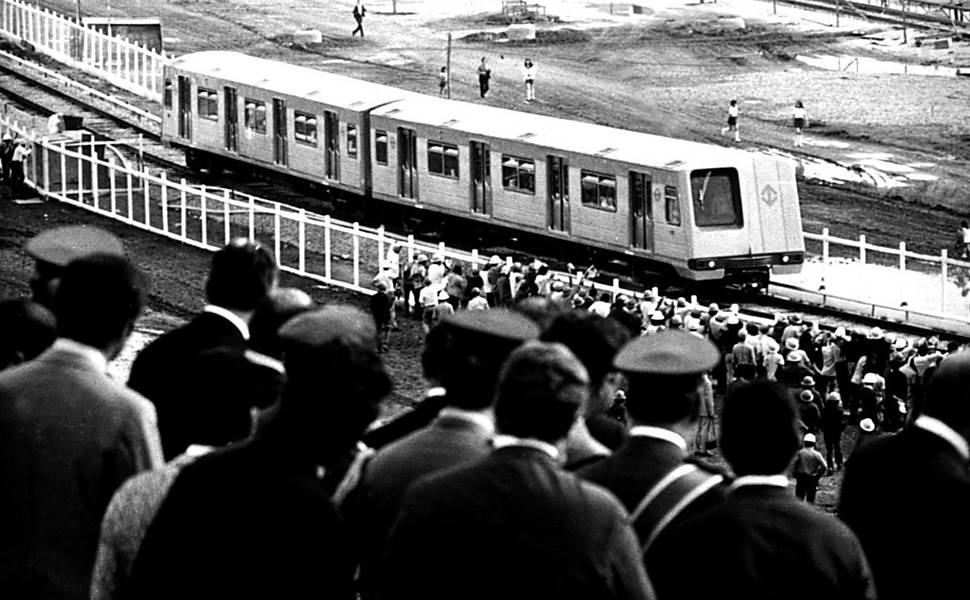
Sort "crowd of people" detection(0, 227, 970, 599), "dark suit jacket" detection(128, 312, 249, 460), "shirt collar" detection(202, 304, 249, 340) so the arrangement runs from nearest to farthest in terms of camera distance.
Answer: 1. "crowd of people" detection(0, 227, 970, 599)
2. "dark suit jacket" detection(128, 312, 249, 460)
3. "shirt collar" detection(202, 304, 249, 340)

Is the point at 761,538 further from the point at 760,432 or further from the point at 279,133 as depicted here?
the point at 279,133

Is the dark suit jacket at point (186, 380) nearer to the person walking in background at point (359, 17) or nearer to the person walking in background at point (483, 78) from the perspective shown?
the person walking in background at point (483, 78)

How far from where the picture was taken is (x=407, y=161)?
132ft

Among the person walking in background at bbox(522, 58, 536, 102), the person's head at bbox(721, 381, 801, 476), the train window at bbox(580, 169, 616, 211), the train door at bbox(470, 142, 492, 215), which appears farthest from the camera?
the person walking in background at bbox(522, 58, 536, 102)

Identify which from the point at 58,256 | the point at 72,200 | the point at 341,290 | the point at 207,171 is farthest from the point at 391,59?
the point at 58,256

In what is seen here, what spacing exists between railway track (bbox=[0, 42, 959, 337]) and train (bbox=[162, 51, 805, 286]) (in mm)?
626

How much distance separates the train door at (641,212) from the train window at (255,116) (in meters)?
12.1

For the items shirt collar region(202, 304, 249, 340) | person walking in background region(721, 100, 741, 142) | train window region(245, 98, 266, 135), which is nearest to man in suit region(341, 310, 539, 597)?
shirt collar region(202, 304, 249, 340)

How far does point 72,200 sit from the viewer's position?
1566 inches

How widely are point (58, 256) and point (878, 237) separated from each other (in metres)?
33.2

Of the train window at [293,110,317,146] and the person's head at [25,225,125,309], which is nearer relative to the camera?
the person's head at [25,225,125,309]

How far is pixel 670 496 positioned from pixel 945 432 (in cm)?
94

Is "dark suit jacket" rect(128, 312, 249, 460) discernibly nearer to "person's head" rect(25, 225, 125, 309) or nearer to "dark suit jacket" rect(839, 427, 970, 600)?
"person's head" rect(25, 225, 125, 309)

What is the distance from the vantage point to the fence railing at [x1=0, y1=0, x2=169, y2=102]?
54469 millimetres
